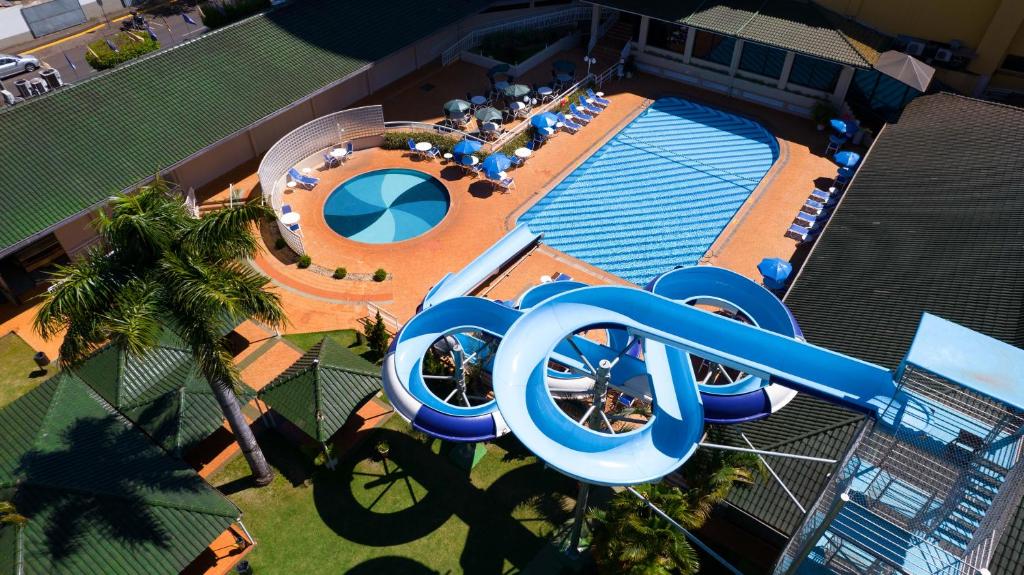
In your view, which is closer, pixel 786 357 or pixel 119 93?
pixel 786 357

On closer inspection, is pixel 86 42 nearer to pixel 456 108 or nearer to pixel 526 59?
pixel 456 108

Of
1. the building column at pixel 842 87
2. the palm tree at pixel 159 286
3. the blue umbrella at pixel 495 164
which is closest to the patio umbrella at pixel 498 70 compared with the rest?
the blue umbrella at pixel 495 164

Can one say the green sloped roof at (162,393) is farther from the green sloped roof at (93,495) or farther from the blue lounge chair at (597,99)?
the blue lounge chair at (597,99)

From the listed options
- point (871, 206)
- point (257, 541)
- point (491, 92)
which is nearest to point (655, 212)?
point (871, 206)

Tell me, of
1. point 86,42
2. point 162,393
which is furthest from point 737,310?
point 86,42

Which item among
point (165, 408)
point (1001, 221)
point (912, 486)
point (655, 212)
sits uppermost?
point (912, 486)

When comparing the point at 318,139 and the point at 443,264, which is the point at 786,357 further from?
the point at 318,139
